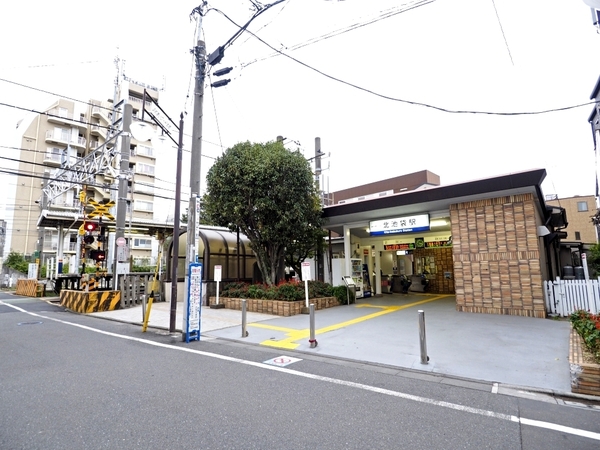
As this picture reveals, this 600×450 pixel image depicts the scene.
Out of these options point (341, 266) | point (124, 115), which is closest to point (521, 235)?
point (341, 266)

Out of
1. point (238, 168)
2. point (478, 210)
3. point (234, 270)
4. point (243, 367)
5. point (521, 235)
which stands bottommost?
point (243, 367)

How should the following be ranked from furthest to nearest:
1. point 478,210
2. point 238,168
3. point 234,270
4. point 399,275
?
point 399,275
point 234,270
point 238,168
point 478,210

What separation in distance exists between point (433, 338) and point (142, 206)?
44642 mm

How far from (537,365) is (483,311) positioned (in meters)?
5.91

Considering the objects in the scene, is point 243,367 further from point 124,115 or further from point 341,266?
point 124,115

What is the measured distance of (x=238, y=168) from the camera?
511 inches

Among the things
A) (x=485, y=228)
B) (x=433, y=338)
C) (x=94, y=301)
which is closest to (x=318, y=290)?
(x=433, y=338)

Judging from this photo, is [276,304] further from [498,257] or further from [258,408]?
[258,408]

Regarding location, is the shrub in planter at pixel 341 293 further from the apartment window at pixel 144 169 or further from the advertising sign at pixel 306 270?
the apartment window at pixel 144 169

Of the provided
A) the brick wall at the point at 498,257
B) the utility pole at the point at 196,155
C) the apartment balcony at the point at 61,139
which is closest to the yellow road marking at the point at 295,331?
the utility pole at the point at 196,155

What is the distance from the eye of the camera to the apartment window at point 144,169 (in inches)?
1774

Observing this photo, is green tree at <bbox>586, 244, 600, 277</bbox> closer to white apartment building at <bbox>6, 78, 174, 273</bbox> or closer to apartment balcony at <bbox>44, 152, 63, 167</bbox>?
white apartment building at <bbox>6, 78, 174, 273</bbox>

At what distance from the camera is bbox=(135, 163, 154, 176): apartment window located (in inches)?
1774

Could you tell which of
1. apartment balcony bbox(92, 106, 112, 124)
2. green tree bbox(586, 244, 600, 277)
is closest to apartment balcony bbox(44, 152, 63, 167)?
apartment balcony bbox(92, 106, 112, 124)
